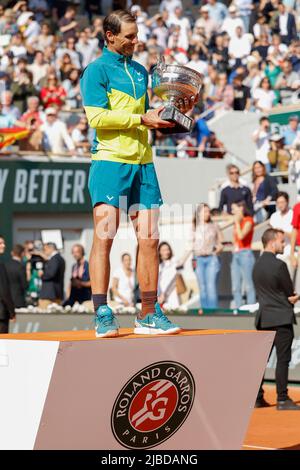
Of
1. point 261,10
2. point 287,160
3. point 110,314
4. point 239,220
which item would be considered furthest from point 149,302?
point 261,10

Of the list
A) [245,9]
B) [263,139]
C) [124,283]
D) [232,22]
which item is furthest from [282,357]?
[245,9]

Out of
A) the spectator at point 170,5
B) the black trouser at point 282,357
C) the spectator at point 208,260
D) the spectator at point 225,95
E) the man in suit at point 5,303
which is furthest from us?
the spectator at point 170,5

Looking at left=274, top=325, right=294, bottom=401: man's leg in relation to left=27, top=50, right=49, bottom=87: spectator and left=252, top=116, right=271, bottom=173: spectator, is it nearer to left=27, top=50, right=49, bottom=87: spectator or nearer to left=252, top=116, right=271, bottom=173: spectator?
left=252, top=116, right=271, bottom=173: spectator

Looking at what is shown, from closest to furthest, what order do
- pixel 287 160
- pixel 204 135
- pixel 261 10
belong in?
pixel 287 160 → pixel 204 135 → pixel 261 10

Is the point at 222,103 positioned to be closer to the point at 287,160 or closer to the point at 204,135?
the point at 204,135

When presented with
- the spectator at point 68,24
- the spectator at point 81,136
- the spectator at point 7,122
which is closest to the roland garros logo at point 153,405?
the spectator at point 7,122

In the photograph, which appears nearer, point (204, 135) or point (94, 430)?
point (94, 430)

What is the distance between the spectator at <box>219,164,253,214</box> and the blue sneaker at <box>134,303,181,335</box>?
920cm

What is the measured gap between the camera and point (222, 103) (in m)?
22.5

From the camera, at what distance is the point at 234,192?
54.6 feet

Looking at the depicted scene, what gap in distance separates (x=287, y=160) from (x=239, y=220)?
358cm

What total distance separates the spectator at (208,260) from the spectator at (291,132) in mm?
3258

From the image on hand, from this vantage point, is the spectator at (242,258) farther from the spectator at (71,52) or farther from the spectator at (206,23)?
the spectator at (206,23)

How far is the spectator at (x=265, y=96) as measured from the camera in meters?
21.7
